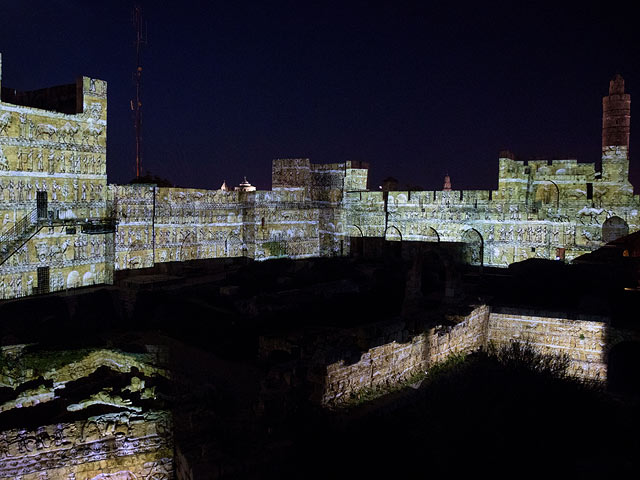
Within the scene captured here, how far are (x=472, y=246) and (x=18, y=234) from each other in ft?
63.6

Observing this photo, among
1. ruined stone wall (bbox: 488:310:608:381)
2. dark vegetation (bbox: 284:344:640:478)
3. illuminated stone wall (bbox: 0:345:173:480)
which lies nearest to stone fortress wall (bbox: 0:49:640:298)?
illuminated stone wall (bbox: 0:345:173:480)

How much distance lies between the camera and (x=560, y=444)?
974 centimetres

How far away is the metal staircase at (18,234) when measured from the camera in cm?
1856

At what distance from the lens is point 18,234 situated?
18.8 meters

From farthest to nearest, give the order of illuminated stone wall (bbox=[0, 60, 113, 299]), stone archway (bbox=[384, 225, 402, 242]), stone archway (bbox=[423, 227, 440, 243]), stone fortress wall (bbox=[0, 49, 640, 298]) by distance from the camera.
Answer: stone archway (bbox=[384, 225, 402, 242])
stone archway (bbox=[423, 227, 440, 243])
stone fortress wall (bbox=[0, 49, 640, 298])
illuminated stone wall (bbox=[0, 60, 113, 299])

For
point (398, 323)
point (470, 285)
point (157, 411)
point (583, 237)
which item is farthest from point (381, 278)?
point (157, 411)

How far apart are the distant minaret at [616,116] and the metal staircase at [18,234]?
25277 millimetres

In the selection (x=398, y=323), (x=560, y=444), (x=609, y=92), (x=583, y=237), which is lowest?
(x=560, y=444)

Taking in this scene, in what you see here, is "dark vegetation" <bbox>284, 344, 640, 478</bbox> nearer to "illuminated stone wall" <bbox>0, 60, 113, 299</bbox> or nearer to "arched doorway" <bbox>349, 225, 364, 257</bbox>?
"illuminated stone wall" <bbox>0, 60, 113, 299</bbox>

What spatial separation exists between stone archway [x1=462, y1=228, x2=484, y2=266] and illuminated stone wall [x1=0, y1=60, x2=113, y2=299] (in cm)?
1612

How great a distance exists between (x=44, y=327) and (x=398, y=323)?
1012 cm

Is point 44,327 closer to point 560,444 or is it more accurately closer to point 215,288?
point 215,288

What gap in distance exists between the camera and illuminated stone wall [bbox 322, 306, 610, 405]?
11.6m

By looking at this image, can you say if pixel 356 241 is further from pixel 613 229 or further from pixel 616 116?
pixel 616 116
